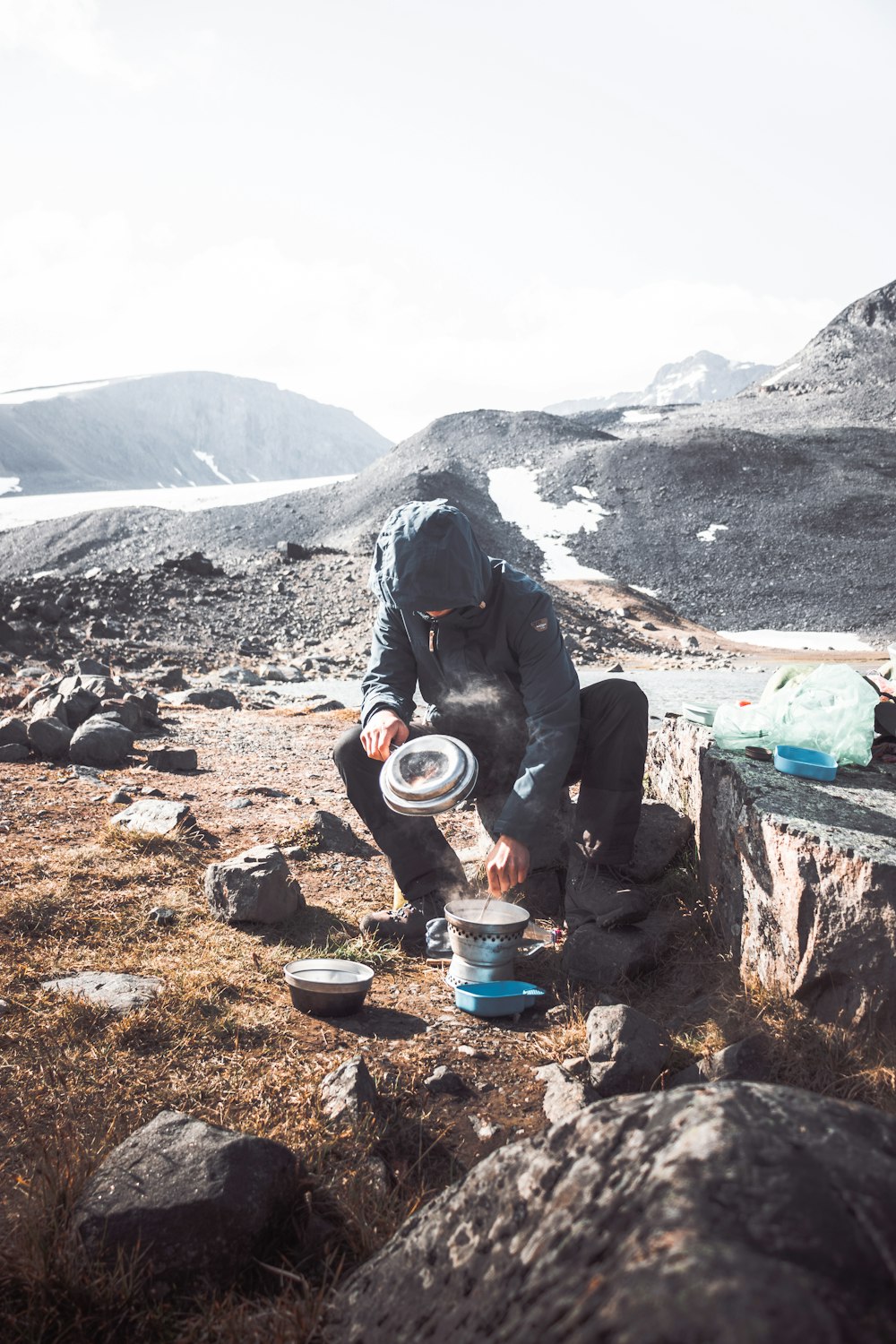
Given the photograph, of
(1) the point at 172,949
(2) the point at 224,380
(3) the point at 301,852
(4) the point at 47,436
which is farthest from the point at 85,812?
(2) the point at 224,380

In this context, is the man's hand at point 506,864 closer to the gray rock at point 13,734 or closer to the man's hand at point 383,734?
the man's hand at point 383,734

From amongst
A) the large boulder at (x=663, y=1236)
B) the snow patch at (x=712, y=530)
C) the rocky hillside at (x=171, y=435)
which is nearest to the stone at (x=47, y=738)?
the large boulder at (x=663, y=1236)

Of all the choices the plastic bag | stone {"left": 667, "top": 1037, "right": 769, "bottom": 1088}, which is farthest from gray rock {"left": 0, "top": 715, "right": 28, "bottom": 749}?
stone {"left": 667, "top": 1037, "right": 769, "bottom": 1088}

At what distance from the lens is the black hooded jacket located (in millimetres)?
3525

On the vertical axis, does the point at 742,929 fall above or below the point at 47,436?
below

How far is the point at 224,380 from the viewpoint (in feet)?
396

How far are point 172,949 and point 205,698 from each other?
7.95 meters

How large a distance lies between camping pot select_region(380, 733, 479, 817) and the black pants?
35cm

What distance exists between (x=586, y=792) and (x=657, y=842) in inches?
16.2

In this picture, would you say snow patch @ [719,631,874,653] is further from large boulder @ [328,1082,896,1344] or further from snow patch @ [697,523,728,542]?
large boulder @ [328,1082,896,1344]

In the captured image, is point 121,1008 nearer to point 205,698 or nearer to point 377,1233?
point 377,1233

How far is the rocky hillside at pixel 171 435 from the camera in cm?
8594

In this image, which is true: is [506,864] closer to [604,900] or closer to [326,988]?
[604,900]

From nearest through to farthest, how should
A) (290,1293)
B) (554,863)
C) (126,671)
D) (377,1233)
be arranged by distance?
(290,1293) < (377,1233) < (554,863) < (126,671)
